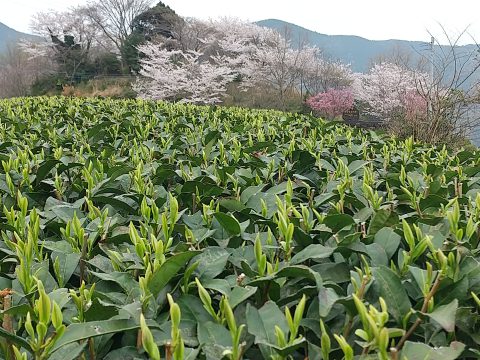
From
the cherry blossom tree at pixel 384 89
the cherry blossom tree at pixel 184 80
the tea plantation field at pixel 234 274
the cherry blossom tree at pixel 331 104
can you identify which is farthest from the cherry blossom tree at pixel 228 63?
the tea plantation field at pixel 234 274

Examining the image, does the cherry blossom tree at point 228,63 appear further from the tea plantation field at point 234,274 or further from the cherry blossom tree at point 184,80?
the tea plantation field at point 234,274

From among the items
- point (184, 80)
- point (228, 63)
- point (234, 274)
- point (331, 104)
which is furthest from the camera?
point (228, 63)

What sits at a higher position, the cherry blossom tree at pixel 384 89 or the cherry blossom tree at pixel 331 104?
the cherry blossom tree at pixel 384 89

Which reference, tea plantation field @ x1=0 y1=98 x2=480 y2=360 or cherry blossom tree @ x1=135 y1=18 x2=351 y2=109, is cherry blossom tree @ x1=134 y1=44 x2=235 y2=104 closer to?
cherry blossom tree @ x1=135 y1=18 x2=351 y2=109

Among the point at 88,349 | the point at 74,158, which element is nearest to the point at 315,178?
the point at 74,158

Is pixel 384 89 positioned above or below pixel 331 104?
above

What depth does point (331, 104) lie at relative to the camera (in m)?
25.9

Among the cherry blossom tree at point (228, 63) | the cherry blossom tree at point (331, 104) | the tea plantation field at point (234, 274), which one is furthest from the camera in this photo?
the cherry blossom tree at point (228, 63)

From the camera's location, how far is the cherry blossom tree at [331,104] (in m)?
25.8

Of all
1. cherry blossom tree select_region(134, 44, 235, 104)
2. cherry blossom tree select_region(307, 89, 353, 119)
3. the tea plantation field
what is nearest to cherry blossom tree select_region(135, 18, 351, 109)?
cherry blossom tree select_region(134, 44, 235, 104)

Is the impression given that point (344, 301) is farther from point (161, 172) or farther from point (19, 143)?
point (19, 143)

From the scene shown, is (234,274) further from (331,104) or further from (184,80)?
(184,80)

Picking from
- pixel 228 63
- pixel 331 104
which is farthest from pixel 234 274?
pixel 228 63

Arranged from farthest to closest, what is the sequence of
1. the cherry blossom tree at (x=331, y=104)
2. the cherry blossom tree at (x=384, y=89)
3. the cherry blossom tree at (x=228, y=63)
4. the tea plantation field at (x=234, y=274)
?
the cherry blossom tree at (x=228, y=63), the cherry blossom tree at (x=384, y=89), the cherry blossom tree at (x=331, y=104), the tea plantation field at (x=234, y=274)
